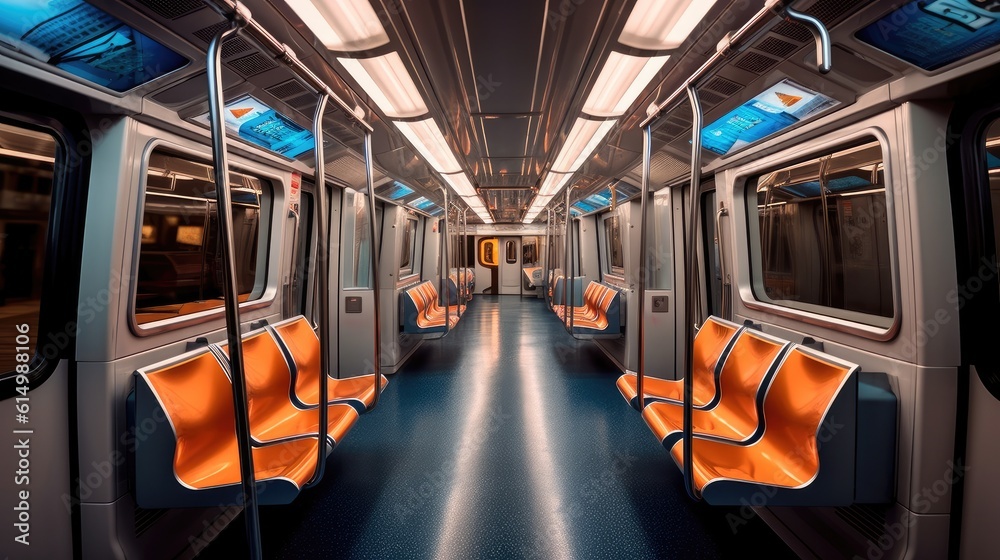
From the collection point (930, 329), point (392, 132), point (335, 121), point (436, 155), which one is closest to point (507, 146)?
point (436, 155)

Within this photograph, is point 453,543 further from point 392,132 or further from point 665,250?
point 665,250

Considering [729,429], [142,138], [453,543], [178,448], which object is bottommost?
[453,543]

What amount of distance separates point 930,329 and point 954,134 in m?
0.85

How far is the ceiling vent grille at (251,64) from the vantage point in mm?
1977

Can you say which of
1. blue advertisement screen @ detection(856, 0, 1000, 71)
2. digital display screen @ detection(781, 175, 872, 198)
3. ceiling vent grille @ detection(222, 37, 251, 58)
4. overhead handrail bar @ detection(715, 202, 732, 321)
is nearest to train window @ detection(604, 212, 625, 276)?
overhead handrail bar @ detection(715, 202, 732, 321)

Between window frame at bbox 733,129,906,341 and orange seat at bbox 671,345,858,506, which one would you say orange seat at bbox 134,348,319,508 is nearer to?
orange seat at bbox 671,345,858,506

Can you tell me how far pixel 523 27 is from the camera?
82.4 inches

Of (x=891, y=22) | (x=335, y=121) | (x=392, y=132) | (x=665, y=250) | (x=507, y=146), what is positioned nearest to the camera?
(x=891, y=22)

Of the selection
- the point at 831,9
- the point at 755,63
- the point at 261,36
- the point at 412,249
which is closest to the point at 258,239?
the point at 261,36

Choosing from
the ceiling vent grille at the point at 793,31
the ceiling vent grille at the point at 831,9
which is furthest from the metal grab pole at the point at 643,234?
the ceiling vent grille at the point at 831,9

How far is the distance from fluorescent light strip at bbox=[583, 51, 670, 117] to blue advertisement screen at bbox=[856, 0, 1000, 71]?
87 centimetres

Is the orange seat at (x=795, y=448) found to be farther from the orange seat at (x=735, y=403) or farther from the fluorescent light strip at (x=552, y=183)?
the fluorescent light strip at (x=552, y=183)

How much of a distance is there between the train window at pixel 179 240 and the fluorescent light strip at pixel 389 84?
1150 mm

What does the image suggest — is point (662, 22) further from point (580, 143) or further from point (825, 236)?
point (825, 236)
